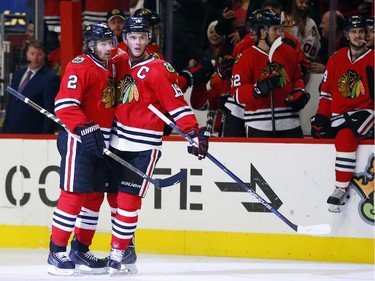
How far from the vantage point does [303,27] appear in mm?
8086

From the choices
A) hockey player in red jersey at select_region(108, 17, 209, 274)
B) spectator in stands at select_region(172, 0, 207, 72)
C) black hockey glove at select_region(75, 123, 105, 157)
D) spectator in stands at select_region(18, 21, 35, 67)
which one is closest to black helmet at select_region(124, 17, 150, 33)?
hockey player in red jersey at select_region(108, 17, 209, 274)

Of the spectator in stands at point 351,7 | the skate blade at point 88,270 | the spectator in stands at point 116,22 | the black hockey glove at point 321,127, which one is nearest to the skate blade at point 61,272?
the skate blade at point 88,270

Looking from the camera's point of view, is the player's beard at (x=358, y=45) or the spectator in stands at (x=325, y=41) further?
the spectator in stands at (x=325, y=41)

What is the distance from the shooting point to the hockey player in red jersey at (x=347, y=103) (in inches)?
288

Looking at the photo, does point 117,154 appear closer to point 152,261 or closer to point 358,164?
point 152,261

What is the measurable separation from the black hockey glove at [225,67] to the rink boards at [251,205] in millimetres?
595

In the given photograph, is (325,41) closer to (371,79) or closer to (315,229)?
(371,79)

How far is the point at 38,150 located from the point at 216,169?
1.12 m

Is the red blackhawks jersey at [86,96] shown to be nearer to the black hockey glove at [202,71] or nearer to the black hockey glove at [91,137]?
the black hockey glove at [91,137]

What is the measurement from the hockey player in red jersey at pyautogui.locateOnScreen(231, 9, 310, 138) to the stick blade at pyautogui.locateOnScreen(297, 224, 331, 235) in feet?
3.33

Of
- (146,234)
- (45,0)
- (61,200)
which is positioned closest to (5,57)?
(45,0)

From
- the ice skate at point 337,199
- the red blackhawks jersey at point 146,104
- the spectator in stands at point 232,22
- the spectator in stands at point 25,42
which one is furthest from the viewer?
the spectator in stands at point 25,42

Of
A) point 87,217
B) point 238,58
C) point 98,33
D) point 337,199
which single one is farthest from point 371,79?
point 87,217

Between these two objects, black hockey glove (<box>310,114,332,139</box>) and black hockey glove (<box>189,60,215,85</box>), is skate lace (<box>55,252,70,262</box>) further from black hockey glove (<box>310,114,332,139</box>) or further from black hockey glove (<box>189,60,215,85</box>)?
black hockey glove (<box>189,60,215,85</box>)
